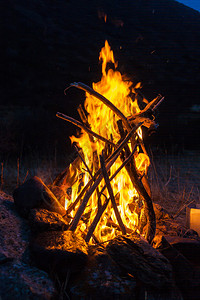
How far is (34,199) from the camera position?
7.51 feet

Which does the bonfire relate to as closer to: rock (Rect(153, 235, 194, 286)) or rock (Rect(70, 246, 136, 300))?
rock (Rect(153, 235, 194, 286))

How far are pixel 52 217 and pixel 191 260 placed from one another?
1.06m

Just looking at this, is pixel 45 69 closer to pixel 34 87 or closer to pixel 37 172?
pixel 34 87

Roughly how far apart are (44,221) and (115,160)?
0.69 m

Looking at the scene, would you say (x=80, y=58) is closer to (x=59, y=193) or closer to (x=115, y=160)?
(x=59, y=193)

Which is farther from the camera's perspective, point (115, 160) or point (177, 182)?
point (177, 182)

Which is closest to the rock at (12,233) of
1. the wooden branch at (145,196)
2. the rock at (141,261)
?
the rock at (141,261)

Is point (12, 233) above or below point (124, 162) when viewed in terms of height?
below

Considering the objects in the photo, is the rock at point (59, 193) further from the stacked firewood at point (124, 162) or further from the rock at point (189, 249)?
the rock at point (189, 249)

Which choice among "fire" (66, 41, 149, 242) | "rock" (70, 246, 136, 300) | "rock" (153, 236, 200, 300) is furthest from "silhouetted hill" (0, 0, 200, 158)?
"rock" (153, 236, 200, 300)

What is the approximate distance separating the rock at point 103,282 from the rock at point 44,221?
0.33 metres

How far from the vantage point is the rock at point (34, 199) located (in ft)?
7.49

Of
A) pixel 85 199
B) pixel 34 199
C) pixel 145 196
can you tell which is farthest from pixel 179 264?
pixel 34 199

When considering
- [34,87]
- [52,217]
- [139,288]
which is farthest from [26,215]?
[34,87]
